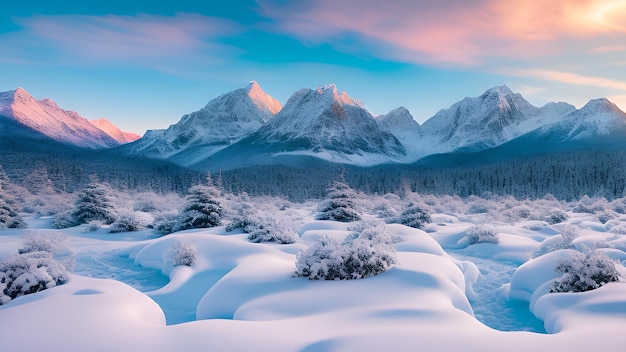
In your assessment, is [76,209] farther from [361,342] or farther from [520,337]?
[520,337]

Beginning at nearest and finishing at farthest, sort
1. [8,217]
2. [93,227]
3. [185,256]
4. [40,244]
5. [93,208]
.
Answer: [185,256]
[40,244]
[8,217]
[93,227]
[93,208]

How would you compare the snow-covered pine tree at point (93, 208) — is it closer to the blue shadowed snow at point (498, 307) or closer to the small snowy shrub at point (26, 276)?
the small snowy shrub at point (26, 276)

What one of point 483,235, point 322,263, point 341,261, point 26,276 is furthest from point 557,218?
point 26,276

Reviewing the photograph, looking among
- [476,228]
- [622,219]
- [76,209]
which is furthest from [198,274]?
[622,219]

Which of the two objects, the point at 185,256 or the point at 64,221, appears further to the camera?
the point at 64,221

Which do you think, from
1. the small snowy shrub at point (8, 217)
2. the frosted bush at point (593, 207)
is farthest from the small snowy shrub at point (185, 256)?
the frosted bush at point (593, 207)

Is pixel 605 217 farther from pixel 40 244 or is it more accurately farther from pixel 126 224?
pixel 40 244

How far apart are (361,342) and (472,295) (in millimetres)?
7628

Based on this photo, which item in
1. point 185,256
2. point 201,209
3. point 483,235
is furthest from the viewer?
point 201,209

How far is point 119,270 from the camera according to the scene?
50.5 feet

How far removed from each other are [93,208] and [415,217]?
81.7 feet

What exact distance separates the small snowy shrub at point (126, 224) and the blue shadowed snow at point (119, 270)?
6.76 m

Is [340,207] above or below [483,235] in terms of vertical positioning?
above

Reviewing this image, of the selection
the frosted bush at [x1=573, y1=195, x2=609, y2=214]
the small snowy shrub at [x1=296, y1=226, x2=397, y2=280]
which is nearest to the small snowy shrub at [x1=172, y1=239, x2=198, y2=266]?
the small snowy shrub at [x1=296, y1=226, x2=397, y2=280]
